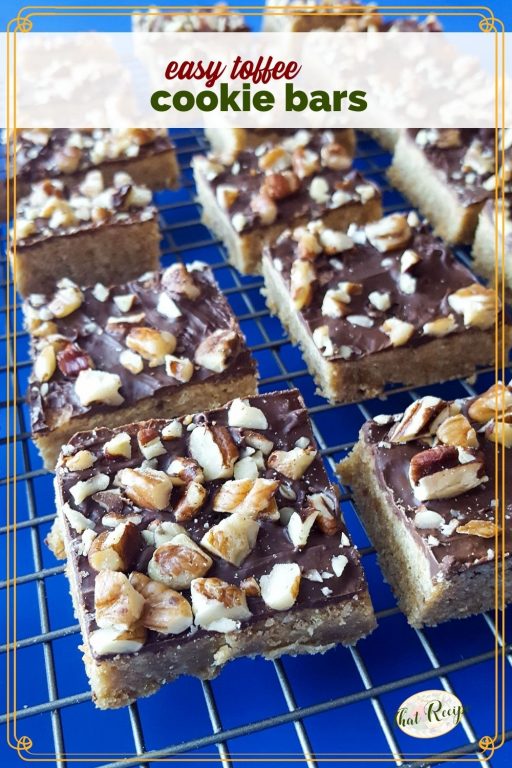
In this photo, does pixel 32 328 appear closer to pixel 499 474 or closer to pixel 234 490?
pixel 234 490

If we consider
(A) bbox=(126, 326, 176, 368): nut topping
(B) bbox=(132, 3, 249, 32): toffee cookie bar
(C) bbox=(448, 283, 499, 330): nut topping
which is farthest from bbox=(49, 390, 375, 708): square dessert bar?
(B) bbox=(132, 3, 249, 32): toffee cookie bar

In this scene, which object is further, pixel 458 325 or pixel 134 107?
pixel 134 107

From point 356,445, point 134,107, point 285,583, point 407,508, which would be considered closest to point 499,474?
point 407,508

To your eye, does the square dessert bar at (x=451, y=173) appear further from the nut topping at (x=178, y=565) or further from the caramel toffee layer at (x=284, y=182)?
the nut topping at (x=178, y=565)

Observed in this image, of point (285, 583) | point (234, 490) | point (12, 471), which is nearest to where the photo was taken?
point (285, 583)

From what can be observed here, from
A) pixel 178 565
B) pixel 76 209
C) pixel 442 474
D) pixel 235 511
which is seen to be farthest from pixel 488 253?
pixel 178 565

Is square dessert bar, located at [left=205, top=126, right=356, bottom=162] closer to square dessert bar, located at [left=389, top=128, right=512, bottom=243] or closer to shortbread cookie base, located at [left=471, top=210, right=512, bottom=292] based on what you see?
square dessert bar, located at [left=389, top=128, right=512, bottom=243]

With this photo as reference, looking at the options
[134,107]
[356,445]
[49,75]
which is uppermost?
[49,75]

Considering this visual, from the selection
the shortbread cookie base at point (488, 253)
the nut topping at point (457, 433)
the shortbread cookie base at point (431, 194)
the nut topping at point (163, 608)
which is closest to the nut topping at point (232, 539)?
the nut topping at point (163, 608)
